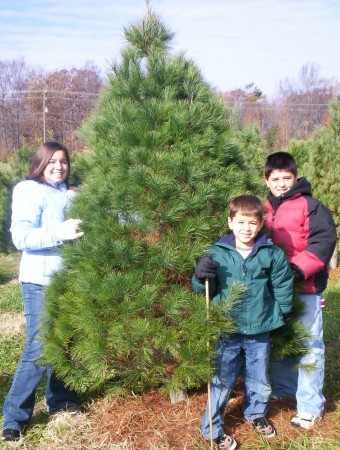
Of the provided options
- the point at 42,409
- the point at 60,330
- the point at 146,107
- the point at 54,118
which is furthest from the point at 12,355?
the point at 54,118

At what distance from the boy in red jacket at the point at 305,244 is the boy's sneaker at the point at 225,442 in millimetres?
543

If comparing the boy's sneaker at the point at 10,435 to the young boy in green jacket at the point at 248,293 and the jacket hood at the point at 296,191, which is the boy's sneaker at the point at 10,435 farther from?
the jacket hood at the point at 296,191

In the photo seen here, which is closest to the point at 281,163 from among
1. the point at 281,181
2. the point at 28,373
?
the point at 281,181

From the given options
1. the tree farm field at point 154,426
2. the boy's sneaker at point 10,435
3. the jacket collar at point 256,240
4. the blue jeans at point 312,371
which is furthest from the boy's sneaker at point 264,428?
the boy's sneaker at point 10,435

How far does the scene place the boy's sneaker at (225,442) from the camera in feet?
10.2

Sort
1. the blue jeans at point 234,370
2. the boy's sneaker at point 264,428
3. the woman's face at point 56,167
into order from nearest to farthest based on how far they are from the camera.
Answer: the blue jeans at point 234,370 → the boy's sneaker at point 264,428 → the woman's face at point 56,167

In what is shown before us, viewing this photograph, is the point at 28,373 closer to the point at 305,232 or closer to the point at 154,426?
the point at 154,426

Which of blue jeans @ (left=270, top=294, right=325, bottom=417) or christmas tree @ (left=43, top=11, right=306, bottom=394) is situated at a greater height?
christmas tree @ (left=43, top=11, right=306, bottom=394)

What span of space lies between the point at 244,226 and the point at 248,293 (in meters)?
Answer: 0.38

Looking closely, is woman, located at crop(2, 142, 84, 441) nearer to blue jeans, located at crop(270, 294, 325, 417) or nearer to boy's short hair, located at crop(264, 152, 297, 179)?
boy's short hair, located at crop(264, 152, 297, 179)

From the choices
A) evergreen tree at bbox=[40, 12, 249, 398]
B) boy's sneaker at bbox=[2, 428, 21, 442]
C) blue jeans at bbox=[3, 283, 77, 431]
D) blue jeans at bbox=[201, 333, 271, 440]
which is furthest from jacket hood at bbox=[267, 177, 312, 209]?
boy's sneaker at bbox=[2, 428, 21, 442]

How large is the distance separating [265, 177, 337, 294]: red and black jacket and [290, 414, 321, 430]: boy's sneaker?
0.82 meters

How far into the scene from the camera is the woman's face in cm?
357

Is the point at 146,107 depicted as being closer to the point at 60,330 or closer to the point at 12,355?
the point at 60,330
